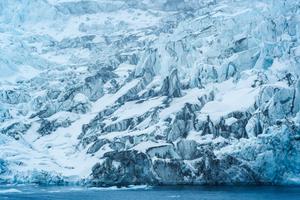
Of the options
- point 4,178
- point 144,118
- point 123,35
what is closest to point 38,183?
point 4,178

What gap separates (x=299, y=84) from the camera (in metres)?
96.7

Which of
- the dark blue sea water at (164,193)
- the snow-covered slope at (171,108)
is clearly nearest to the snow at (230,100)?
the snow-covered slope at (171,108)

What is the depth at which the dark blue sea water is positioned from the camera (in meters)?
74.2

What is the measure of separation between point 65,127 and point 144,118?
25.9 m

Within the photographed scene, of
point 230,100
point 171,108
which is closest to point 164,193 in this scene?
point 230,100

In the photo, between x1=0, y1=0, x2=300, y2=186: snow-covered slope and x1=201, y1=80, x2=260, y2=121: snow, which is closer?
x1=0, y1=0, x2=300, y2=186: snow-covered slope

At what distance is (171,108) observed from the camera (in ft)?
379

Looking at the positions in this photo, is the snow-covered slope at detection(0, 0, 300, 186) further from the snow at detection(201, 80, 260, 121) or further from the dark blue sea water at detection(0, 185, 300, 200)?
the dark blue sea water at detection(0, 185, 300, 200)

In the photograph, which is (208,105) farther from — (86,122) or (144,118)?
(86,122)

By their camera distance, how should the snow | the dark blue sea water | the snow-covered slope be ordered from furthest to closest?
the snow, the snow-covered slope, the dark blue sea water

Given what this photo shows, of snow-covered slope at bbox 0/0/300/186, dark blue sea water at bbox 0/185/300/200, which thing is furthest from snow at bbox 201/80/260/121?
dark blue sea water at bbox 0/185/300/200

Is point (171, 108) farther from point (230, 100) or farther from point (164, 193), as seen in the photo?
point (164, 193)

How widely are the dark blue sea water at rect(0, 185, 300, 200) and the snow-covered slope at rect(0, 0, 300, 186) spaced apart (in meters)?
5.41

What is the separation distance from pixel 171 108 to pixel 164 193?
36.0 m
